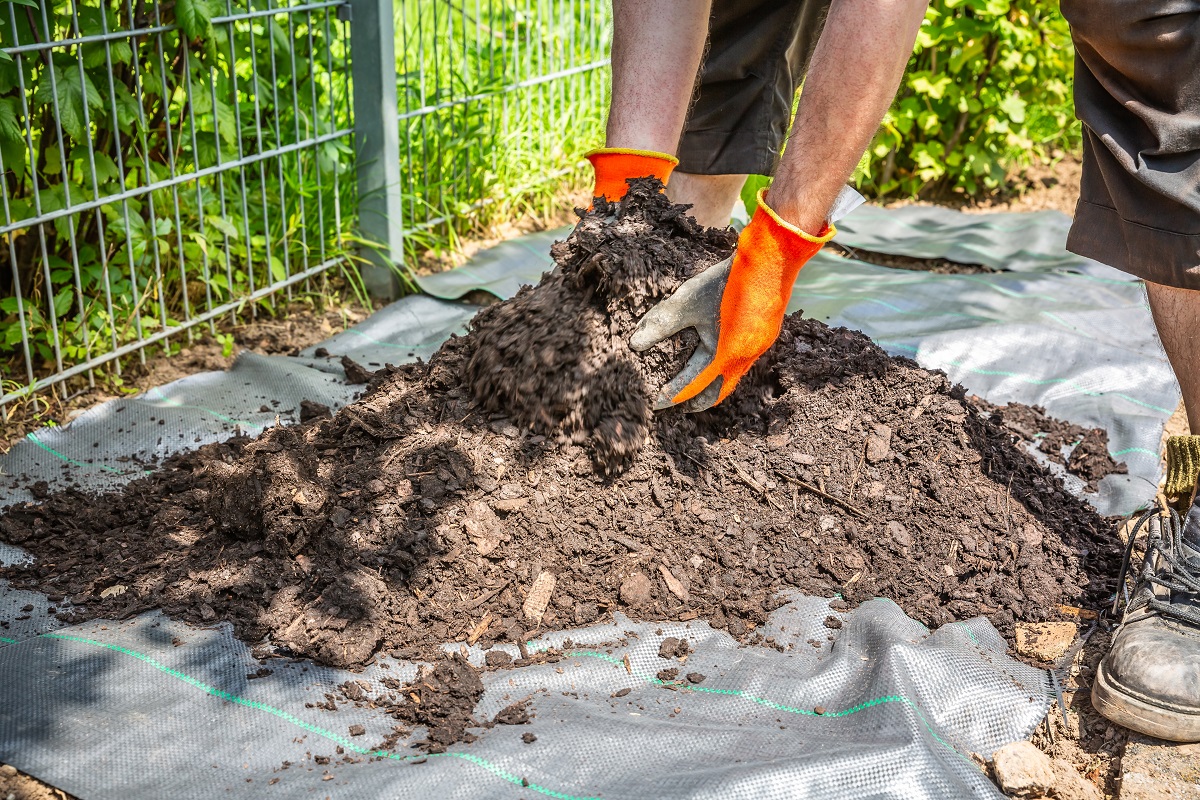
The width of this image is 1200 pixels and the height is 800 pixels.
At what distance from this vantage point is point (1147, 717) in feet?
5.86

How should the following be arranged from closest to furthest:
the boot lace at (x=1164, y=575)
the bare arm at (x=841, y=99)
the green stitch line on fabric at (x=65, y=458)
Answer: the bare arm at (x=841, y=99) → the boot lace at (x=1164, y=575) → the green stitch line on fabric at (x=65, y=458)

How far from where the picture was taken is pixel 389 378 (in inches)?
101

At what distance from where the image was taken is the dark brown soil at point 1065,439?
2730 mm

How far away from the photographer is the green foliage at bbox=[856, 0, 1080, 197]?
528 centimetres

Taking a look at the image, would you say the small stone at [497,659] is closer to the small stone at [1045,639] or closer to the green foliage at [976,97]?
the small stone at [1045,639]

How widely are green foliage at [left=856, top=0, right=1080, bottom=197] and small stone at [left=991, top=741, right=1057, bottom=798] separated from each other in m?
4.10

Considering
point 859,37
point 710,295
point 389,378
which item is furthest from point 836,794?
point 389,378

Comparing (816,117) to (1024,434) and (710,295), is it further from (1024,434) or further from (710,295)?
(1024,434)

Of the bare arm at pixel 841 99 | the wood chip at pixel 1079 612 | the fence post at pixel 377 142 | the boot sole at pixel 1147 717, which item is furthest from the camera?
the fence post at pixel 377 142

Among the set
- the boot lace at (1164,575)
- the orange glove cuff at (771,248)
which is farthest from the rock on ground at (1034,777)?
the orange glove cuff at (771,248)

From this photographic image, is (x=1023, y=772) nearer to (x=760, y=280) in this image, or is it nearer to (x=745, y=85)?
(x=760, y=280)

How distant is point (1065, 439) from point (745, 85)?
1376 millimetres

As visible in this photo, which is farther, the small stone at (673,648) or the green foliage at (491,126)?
the green foliage at (491,126)

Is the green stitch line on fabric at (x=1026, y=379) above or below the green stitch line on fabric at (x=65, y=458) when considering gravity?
above
